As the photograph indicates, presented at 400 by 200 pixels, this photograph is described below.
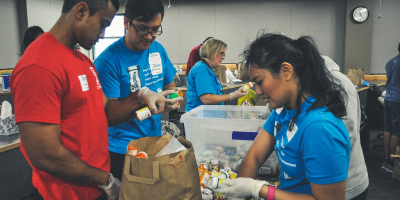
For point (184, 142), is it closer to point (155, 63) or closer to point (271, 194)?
point (271, 194)

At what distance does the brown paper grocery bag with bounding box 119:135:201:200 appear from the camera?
89 cm

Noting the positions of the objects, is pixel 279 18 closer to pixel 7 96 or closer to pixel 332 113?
pixel 7 96

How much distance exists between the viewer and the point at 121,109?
1.26 m

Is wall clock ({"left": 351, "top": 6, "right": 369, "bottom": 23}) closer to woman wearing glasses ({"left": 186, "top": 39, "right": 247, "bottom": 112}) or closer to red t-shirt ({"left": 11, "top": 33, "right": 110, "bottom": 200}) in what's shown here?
woman wearing glasses ({"left": 186, "top": 39, "right": 247, "bottom": 112})

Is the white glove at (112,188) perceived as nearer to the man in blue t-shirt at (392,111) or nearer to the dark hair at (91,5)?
the dark hair at (91,5)

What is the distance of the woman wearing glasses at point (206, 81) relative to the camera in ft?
7.72

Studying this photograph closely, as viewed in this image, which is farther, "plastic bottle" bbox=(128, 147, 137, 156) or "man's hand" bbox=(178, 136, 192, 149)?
"man's hand" bbox=(178, 136, 192, 149)

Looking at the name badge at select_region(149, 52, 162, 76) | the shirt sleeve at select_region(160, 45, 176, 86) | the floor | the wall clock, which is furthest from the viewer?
the wall clock

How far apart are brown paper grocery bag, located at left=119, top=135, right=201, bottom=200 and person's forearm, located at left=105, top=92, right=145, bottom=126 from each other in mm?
377

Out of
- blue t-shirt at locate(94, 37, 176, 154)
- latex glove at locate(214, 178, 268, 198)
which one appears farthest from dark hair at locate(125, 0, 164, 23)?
latex glove at locate(214, 178, 268, 198)

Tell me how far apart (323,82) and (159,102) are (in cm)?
68

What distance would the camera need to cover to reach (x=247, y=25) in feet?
25.7

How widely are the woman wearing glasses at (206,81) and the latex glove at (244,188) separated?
1275 mm

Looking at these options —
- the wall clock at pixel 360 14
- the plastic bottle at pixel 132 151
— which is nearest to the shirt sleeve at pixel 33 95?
the plastic bottle at pixel 132 151
